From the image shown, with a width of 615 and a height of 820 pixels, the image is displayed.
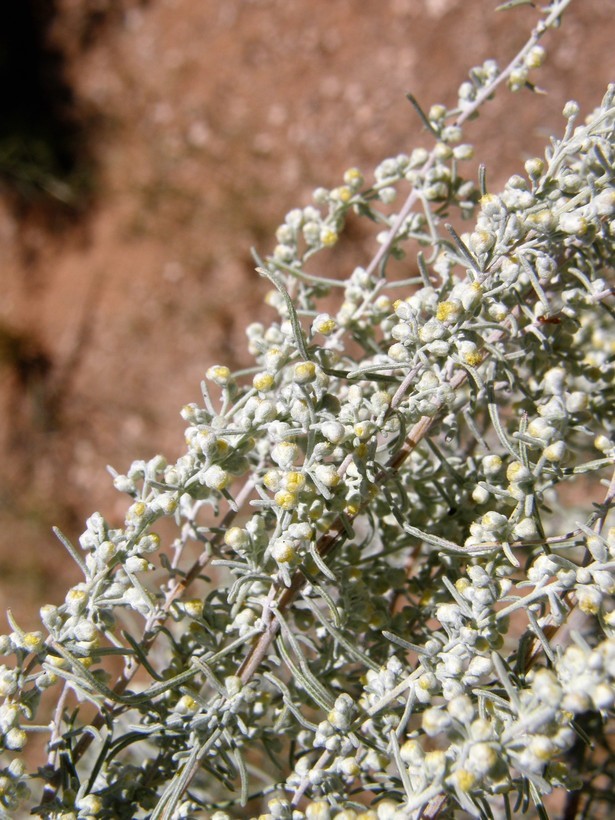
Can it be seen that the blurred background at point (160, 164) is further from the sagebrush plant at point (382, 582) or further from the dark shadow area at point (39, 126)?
the sagebrush plant at point (382, 582)

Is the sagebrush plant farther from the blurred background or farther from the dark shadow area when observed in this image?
the dark shadow area

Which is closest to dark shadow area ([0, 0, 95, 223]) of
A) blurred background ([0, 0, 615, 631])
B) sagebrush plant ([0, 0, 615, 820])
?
blurred background ([0, 0, 615, 631])

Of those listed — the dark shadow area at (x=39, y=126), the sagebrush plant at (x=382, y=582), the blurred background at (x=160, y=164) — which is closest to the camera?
the sagebrush plant at (x=382, y=582)

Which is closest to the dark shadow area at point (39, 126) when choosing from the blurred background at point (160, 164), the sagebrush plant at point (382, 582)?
the blurred background at point (160, 164)

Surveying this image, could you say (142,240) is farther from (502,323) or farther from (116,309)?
(502,323)

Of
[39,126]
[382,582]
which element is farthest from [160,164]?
[382,582]

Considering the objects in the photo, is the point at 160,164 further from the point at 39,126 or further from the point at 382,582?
the point at 382,582

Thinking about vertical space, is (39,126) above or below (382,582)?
above

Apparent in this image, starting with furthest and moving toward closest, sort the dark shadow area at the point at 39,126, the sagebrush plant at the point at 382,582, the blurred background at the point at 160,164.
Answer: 1. the dark shadow area at the point at 39,126
2. the blurred background at the point at 160,164
3. the sagebrush plant at the point at 382,582

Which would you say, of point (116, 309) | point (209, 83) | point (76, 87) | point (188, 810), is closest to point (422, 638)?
point (188, 810)

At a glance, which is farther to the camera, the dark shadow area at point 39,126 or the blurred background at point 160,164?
the dark shadow area at point 39,126
